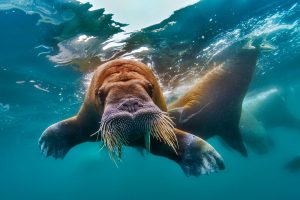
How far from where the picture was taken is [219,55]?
1296cm

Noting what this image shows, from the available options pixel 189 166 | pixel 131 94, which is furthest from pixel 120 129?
pixel 189 166

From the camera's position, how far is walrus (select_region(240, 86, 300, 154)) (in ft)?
61.9

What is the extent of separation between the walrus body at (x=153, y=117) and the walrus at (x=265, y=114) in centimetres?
945

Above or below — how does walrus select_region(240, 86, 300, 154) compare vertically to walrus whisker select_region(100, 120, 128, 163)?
below

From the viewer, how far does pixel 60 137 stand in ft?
19.7

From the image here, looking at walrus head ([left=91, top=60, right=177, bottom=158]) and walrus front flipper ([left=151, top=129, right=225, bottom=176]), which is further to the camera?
walrus front flipper ([left=151, top=129, right=225, bottom=176])

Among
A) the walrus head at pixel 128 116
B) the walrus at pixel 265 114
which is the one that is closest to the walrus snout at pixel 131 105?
the walrus head at pixel 128 116

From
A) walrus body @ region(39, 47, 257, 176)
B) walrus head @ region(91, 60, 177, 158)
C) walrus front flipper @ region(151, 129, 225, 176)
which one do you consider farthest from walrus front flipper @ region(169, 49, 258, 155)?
walrus head @ region(91, 60, 177, 158)

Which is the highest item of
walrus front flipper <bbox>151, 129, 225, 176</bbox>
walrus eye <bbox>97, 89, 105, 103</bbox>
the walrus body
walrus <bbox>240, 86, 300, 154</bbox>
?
walrus eye <bbox>97, 89, 105, 103</bbox>

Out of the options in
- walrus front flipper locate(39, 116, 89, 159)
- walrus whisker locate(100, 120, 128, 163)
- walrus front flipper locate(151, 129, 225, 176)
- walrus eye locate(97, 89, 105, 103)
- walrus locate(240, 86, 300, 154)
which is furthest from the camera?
walrus locate(240, 86, 300, 154)

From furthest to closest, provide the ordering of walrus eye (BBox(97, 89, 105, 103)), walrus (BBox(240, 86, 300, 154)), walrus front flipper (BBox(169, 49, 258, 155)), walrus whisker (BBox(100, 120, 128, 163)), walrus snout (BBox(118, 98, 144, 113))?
1. walrus (BBox(240, 86, 300, 154))
2. walrus front flipper (BBox(169, 49, 258, 155))
3. walrus eye (BBox(97, 89, 105, 103))
4. walrus snout (BBox(118, 98, 144, 113))
5. walrus whisker (BBox(100, 120, 128, 163))

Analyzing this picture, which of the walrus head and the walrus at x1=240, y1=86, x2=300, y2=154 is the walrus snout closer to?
the walrus head

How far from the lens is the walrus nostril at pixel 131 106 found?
378 cm

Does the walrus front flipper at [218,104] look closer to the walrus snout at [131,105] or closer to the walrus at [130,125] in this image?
the walrus at [130,125]
